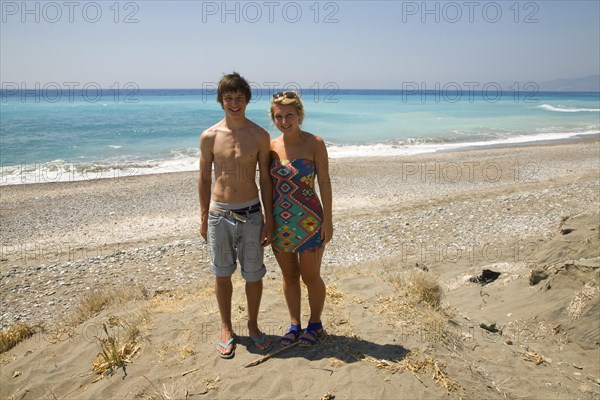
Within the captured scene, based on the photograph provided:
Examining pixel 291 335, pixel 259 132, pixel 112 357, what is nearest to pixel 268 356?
pixel 291 335

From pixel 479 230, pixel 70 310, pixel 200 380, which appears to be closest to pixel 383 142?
pixel 479 230

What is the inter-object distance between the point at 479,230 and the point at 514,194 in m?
3.89

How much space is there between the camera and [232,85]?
147 inches

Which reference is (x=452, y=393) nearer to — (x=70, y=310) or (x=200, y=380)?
(x=200, y=380)

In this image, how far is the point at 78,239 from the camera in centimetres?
1034

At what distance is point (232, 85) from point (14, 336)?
441 cm

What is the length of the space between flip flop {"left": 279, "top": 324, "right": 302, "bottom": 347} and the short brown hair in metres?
2.28

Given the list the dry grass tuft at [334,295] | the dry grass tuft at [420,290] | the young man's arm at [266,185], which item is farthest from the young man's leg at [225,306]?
the dry grass tuft at [420,290]

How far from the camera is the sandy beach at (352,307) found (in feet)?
12.4

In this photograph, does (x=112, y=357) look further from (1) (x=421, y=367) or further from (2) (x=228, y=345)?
(1) (x=421, y=367)

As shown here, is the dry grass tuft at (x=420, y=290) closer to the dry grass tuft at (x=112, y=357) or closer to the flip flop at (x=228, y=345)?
the flip flop at (x=228, y=345)

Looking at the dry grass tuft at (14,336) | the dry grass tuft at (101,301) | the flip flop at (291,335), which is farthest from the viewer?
the dry grass tuft at (101,301)

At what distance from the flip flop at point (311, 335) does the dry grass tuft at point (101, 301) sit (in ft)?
9.55

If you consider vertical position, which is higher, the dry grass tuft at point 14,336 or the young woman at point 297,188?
the young woman at point 297,188
